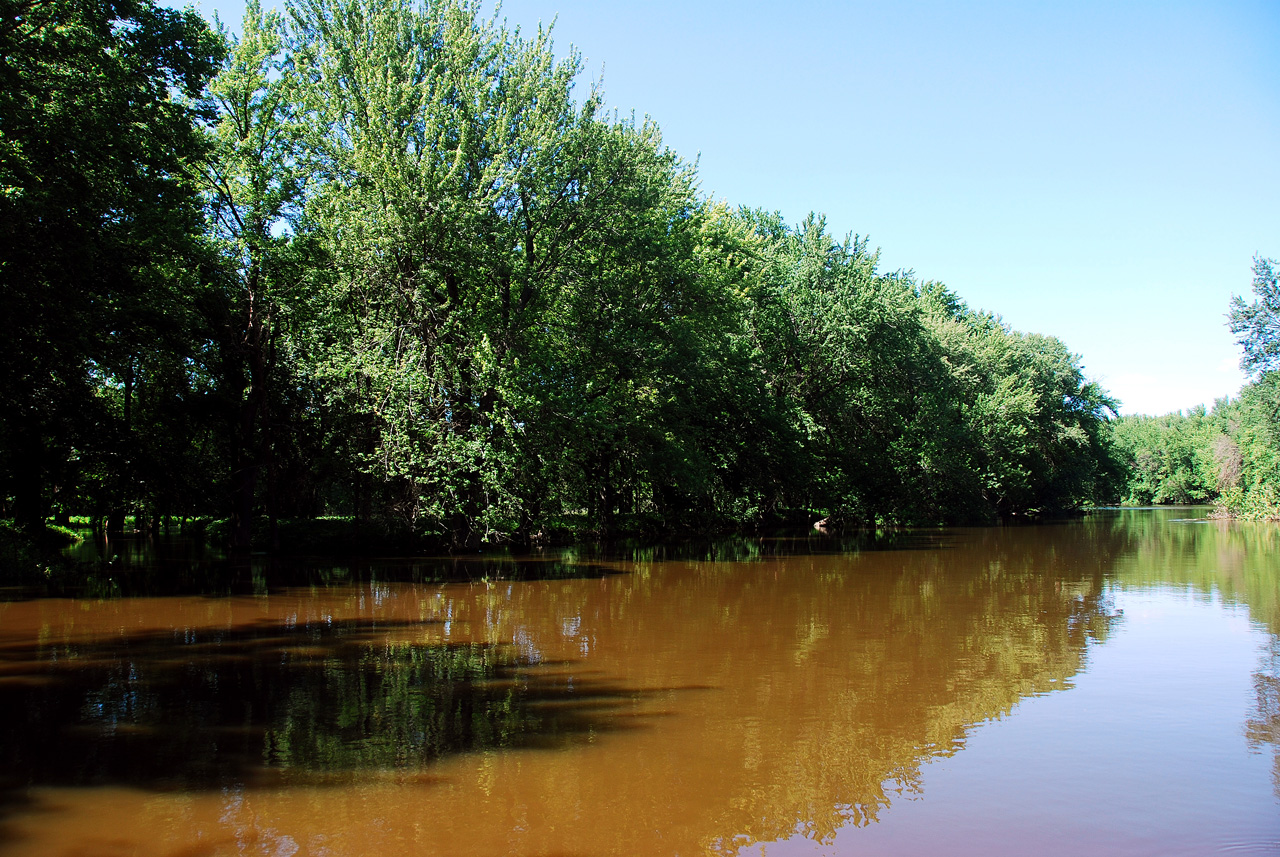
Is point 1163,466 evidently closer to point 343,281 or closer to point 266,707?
point 343,281

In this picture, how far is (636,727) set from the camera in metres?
6.62

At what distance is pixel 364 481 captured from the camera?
2250cm

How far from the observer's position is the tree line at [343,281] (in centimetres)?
1505

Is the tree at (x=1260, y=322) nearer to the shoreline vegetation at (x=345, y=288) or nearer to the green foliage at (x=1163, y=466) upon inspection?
the shoreline vegetation at (x=345, y=288)

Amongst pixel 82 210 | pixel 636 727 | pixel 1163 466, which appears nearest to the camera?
pixel 636 727

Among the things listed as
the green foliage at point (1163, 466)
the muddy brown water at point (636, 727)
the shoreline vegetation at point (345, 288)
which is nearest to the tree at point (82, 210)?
the shoreline vegetation at point (345, 288)

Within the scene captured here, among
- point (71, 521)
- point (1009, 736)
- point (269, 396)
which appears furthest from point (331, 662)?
point (71, 521)

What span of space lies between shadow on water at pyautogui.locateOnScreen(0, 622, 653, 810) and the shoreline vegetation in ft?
29.6

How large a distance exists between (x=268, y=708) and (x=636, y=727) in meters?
3.37

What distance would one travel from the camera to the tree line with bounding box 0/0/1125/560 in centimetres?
1505

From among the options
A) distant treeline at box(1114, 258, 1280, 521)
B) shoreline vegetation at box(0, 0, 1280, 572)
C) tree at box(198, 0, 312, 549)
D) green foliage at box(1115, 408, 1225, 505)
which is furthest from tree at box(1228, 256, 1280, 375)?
green foliage at box(1115, 408, 1225, 505)

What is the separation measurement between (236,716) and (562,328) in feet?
56.2

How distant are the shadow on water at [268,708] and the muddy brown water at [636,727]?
4cm

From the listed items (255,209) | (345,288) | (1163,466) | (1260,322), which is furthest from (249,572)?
(1163,466)
